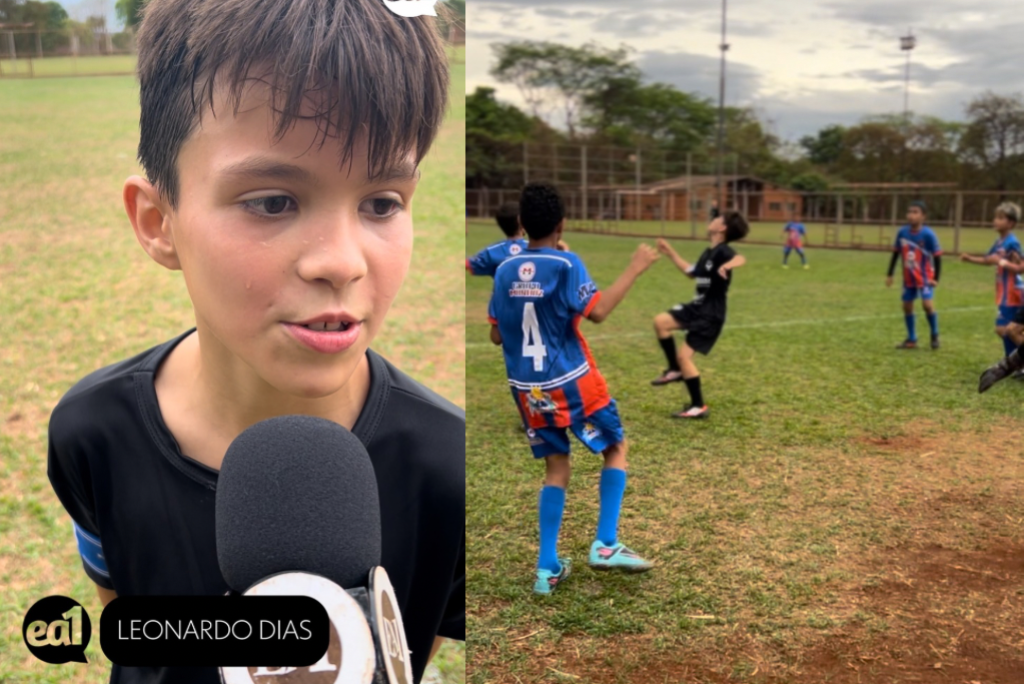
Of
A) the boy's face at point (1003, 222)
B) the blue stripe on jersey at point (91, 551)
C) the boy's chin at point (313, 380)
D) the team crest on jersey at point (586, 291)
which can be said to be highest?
the boy's face at point (1003, 222)

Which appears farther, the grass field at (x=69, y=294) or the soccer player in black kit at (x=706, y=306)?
the soccer player in black kit at (x=706, y=306)

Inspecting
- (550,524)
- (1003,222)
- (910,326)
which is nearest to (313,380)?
(550,524)

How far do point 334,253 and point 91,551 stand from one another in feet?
1.84

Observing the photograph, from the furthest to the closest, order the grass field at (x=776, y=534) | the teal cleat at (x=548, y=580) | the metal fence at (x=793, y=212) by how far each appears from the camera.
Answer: the metal fence at (x=793, y=212), the teal cleat at (x=548, y=580), the grass field at (x=776, y=534)

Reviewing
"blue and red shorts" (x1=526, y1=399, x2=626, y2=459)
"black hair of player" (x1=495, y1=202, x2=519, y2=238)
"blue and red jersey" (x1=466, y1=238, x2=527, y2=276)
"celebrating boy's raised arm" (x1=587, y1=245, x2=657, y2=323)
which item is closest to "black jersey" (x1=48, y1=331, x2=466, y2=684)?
"celebrating boy's raised arm" (x1=587, y1=245, x2=657, y2=323)

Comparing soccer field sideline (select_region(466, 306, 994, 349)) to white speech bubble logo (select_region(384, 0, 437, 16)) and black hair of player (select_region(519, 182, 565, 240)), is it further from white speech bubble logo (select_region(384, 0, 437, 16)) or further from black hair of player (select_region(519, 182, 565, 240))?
white speech bubble logo (select_region(384, 0, 437, 16))

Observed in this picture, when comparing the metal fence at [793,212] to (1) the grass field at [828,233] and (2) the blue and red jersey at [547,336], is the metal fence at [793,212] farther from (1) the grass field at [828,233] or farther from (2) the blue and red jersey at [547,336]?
(2) the blue and red jersey at [547,336]

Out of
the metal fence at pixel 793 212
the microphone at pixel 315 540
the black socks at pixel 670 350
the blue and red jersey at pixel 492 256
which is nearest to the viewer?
the microphone at pixel 315 540

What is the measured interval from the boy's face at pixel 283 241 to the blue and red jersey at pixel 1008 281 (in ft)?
19.2

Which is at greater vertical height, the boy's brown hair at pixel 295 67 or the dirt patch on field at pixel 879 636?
the boy's brown hair at pixel 295 67

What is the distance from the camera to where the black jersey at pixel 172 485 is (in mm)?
1101

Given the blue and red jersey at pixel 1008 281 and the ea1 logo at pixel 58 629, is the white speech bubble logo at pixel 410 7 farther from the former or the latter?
the blue and red jersey at pixel 1008 281

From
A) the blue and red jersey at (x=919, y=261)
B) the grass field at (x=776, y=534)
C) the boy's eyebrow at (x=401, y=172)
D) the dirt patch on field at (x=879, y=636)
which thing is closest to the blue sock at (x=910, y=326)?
the blue and red jersey at (x=919, y=261)

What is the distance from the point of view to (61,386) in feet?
3.91
